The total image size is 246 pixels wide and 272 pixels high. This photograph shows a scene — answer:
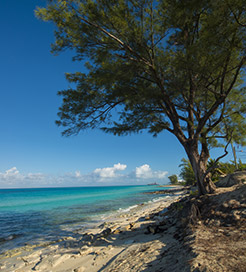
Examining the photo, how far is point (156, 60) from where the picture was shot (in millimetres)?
7410

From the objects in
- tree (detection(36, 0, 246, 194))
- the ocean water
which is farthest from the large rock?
the ocean water

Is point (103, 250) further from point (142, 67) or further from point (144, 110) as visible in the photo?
point (142, 67)

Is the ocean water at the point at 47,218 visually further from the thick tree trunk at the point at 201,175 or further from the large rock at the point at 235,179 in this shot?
the large rock at the point at 235,179

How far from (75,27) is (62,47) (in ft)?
3.34

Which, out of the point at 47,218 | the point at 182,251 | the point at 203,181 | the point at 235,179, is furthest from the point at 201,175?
the point at 47,218

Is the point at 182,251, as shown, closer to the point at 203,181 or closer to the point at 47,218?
the point at 203,181

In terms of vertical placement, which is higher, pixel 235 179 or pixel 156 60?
pixel 156 60

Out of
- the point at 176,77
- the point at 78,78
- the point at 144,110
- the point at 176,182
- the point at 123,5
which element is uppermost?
the point at 123,5

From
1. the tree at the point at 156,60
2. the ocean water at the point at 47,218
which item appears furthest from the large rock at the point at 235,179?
the ocean water at the point at 47,218

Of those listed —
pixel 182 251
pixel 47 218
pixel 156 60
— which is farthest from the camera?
pixel 47 218

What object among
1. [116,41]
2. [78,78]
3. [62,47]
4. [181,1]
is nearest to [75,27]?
[62,47]

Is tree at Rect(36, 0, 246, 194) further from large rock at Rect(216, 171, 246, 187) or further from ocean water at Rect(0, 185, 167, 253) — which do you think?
ocean water at Rect(0, 185, 167, 253)

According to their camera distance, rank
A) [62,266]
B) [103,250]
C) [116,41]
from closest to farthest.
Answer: [62,266]
[103,250]
[116,41]

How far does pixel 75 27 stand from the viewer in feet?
22.2
